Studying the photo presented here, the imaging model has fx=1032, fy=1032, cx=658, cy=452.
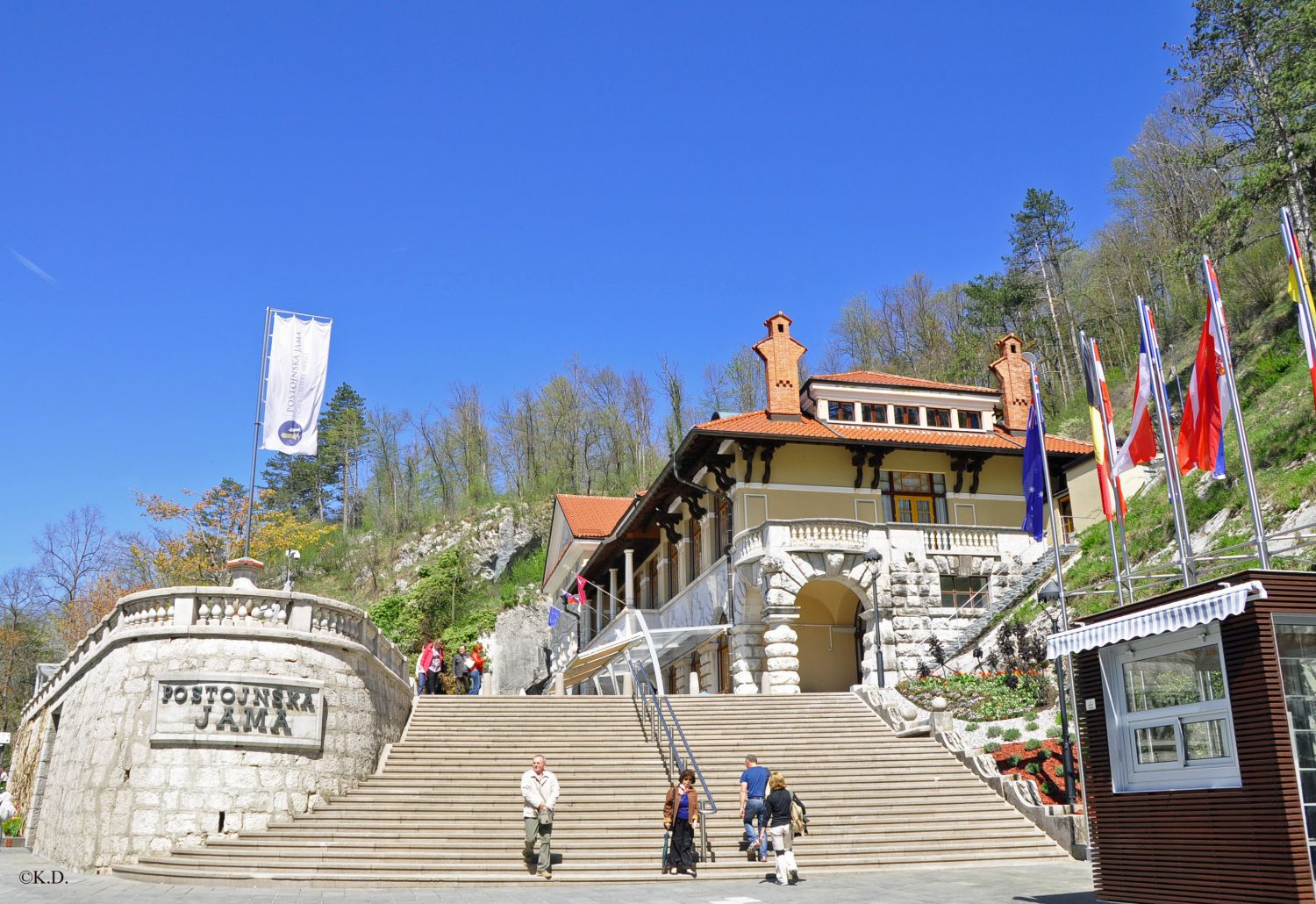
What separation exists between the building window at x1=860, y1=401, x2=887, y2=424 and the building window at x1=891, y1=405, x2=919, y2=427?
1.30ft

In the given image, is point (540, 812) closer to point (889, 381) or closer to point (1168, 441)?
point (1168, 441)

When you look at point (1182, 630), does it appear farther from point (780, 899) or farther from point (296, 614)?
point (296, 614)

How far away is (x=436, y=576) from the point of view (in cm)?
5434

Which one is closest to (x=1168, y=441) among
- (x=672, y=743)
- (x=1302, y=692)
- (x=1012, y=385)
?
(x=1302, y=692)

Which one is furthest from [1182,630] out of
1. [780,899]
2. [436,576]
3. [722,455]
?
[436,576]

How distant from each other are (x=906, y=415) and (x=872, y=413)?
123 centimetres

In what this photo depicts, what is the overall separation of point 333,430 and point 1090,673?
3041 inches

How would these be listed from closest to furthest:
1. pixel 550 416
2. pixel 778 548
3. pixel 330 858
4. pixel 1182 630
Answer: pixel 1182 630
pixel 330 858
pixel 778 548
pixel 550 416

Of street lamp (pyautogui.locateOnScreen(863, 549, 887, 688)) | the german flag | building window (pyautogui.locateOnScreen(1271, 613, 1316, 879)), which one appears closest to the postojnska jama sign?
the german flag

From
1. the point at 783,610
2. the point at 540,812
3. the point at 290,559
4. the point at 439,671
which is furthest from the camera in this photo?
the point at 290,559

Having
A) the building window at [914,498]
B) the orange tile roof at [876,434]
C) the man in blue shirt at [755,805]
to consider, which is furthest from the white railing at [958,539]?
the man in blue shirt at [755,805]

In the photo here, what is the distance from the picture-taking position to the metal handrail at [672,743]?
1445 centimetres

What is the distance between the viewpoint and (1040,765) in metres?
17.8

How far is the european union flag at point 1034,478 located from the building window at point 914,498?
12247 mm
